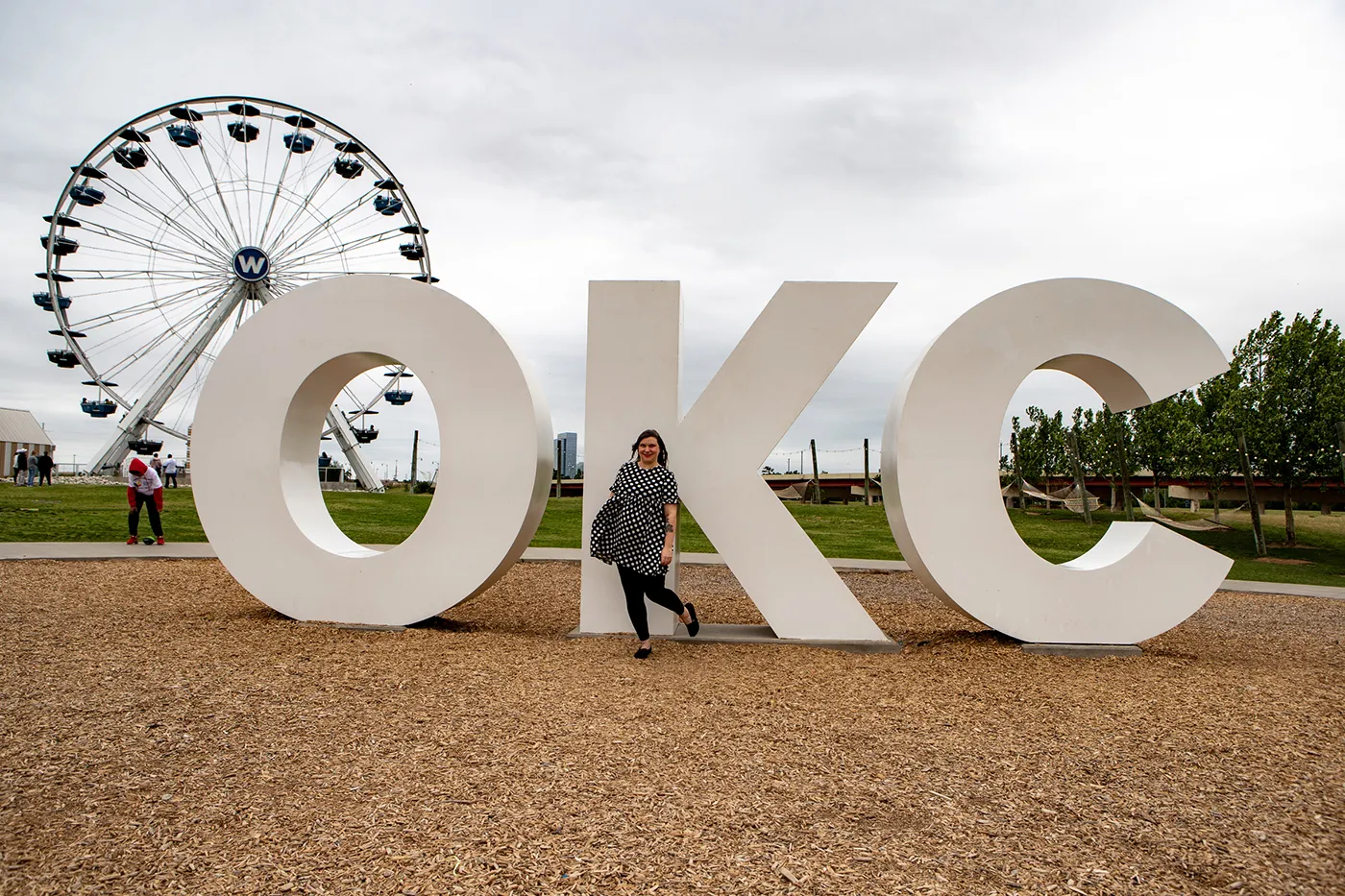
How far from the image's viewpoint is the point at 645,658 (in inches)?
207

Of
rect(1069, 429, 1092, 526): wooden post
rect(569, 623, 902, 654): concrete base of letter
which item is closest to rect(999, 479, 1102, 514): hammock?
rect(1069, 429, 1092, 526): wooden post

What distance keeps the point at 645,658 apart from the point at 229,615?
3.47m

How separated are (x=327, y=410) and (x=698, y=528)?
12468 mm

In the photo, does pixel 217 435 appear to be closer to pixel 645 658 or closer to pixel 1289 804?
pixel 645 658

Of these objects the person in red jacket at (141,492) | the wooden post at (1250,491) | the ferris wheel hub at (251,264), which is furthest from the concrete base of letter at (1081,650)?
the ferris wheel hub at (251,264)

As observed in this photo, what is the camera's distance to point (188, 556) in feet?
33.3

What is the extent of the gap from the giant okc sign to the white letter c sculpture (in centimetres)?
1

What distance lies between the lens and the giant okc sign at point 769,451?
5773 millimetres

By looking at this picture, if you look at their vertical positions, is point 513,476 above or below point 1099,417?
below

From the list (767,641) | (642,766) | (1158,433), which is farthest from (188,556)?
(1158,433)

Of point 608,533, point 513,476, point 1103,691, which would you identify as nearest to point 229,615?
point 513,476

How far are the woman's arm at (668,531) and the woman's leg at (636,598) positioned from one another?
206 millimetres

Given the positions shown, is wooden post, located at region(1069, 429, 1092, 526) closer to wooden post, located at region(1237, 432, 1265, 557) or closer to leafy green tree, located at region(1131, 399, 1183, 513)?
leafy green tree, located at region(1131, 399, 1183, 513)

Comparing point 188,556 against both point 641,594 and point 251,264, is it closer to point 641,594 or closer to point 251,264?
point 641,594
